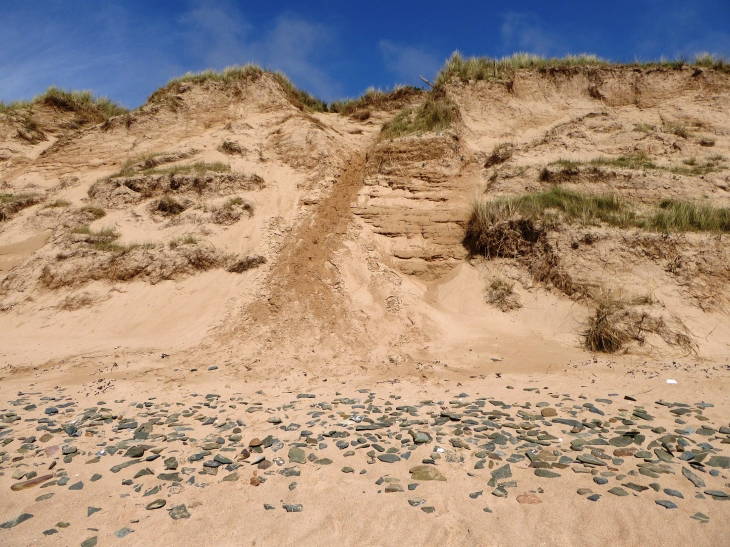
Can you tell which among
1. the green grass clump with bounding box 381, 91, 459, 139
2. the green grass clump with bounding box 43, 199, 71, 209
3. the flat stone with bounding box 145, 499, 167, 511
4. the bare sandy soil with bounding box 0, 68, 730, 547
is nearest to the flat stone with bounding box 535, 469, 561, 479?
the bare sandy soil with bounding box 0, 68, 730, 547

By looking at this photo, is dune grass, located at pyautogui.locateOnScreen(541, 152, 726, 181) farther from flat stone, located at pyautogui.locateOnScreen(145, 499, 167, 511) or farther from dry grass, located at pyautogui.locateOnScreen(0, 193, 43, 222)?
dry grass, located at pyautogui.locateOnScreen(0, 193, 43, 222)

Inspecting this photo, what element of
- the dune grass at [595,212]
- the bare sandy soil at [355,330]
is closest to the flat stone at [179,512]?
the bare sandy soil at [355,330]

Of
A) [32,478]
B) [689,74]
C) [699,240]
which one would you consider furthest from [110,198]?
[689,74]

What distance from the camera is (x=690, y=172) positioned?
394 inches

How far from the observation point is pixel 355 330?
8156 mm

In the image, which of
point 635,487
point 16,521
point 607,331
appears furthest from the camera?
point 607,331

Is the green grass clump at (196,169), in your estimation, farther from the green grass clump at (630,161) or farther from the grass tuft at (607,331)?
the grass tuft at (607,331)

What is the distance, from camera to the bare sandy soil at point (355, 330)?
3400 millimetres

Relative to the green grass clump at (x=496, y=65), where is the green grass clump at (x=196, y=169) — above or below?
below

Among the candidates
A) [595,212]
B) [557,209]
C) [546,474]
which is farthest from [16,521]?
[595,212]

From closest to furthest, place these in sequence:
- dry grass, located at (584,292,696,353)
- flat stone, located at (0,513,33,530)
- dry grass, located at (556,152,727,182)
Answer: flat stone, located at (0,513,33,530)
dry grass, located at (584,292,696,353)
dry grass, located at (556,152,727,182)

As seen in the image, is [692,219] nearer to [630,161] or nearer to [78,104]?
[630,161]

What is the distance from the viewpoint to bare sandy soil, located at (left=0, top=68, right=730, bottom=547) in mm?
3400

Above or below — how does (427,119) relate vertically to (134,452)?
above
